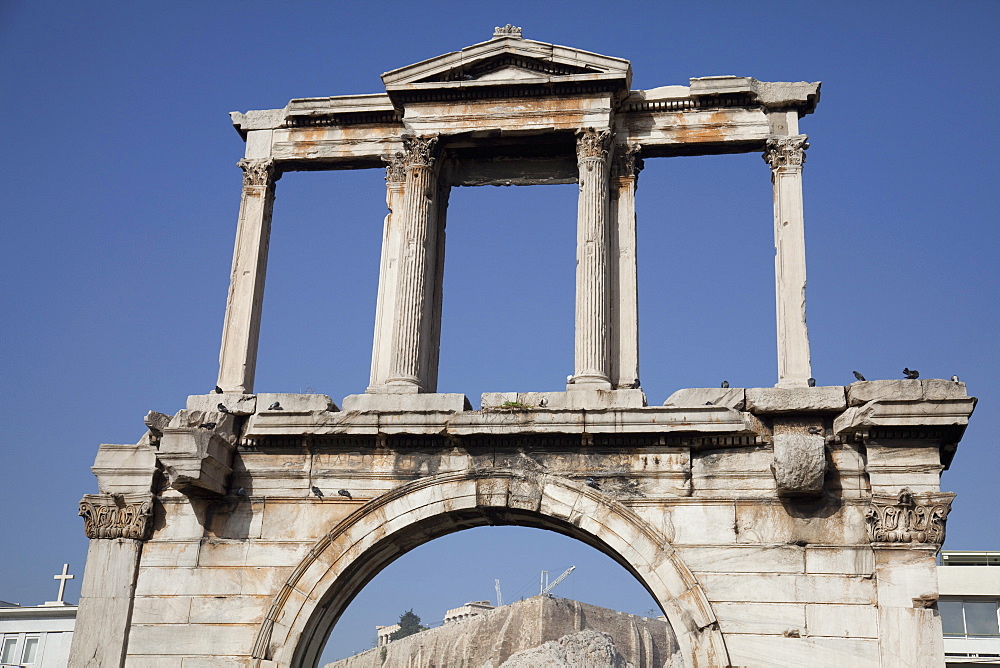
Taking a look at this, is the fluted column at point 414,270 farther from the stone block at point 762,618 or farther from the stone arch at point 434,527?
the stone block at point 762,618

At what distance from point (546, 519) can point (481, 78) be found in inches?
229

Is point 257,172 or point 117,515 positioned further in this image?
point 257,172

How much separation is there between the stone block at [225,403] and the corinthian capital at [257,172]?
3121 mm

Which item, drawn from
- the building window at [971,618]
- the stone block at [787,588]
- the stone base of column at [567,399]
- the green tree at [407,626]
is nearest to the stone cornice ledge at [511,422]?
the stone base of column at [567,399]

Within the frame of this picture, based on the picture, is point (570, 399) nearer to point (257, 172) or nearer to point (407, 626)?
point (257, 172)

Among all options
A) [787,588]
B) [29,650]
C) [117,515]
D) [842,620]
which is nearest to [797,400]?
[787,588]

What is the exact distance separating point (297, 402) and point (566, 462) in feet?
10.8

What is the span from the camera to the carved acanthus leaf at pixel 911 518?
39.4 feet

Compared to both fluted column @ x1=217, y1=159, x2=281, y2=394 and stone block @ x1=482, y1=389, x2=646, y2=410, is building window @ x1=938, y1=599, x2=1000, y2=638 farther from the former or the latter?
fluted column @ x1=217, y1=159, x2=281, y2=394

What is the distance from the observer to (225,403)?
13.9 metres

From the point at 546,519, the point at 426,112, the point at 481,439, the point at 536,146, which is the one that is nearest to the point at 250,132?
the point at 426,112

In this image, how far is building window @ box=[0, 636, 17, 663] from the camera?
32031 millimetres

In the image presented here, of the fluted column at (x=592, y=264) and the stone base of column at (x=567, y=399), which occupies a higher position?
the fluted column at (x=592, y=264)

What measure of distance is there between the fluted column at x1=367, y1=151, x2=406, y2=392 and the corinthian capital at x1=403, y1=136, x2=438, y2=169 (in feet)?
1.01
